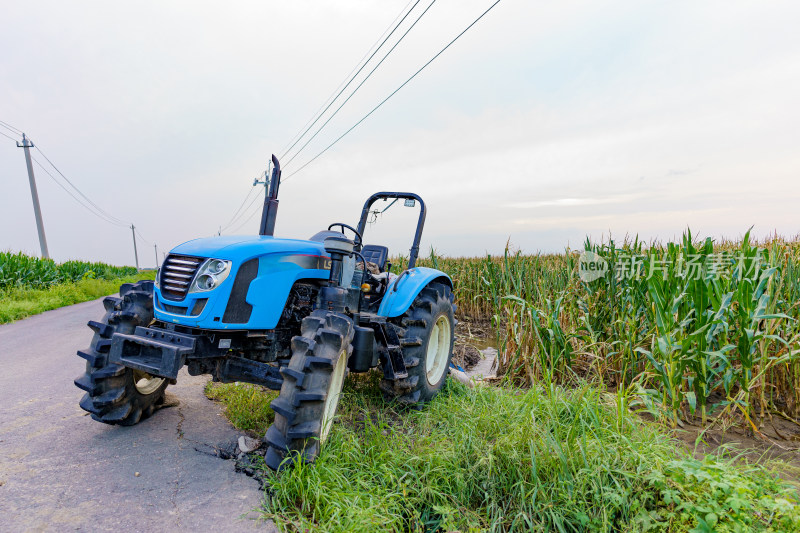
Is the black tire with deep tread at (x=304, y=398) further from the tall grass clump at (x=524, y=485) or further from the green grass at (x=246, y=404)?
the green grass at (x=246, y=404)

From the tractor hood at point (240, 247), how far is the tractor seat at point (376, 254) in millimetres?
1287

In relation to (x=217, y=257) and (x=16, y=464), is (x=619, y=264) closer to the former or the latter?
(x=217, y=257)

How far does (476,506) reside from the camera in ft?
8.46

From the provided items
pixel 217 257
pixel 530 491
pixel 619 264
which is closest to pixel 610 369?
pixel 619 264

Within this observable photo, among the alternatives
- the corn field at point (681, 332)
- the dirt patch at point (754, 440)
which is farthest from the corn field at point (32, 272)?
the dirt patch at point (754, 440)

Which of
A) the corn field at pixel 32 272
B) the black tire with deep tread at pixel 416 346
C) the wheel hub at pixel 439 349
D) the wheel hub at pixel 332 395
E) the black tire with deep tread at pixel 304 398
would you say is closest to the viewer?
the black tire with deep tread at pixel 304 398

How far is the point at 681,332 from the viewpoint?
4000mm

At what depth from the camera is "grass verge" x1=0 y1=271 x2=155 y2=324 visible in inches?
344

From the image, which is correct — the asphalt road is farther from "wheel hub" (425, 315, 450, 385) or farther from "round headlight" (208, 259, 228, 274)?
"wheel hub" (425, 315, 450, 385)

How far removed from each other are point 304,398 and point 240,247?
3.63 feet

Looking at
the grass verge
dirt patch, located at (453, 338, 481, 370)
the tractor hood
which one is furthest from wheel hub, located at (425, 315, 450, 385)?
the grass verge

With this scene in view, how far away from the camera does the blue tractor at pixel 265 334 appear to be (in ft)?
8.40

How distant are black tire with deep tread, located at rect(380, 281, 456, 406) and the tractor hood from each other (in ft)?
3.41

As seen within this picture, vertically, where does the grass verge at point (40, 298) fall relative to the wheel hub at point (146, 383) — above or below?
below
